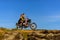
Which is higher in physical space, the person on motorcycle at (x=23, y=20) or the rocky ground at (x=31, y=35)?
the person on motorcycle at (x=23, y=20)

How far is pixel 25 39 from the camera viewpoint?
16344 millimetres

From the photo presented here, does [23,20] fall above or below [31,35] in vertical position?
above

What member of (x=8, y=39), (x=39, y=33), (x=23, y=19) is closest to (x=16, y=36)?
(x=8, y=39)

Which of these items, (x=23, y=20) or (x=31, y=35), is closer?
(x=31, y=35)

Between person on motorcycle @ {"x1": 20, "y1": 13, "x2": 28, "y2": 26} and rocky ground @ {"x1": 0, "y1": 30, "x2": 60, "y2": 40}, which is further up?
person on motorcycle @ {"x1": 20, "y1": 13, "x2": 28, "y2": 26}

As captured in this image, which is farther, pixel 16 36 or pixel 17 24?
pixel 17 24

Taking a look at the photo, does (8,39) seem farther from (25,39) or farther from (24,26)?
(24,26)

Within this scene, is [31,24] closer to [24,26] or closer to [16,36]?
[24,26]

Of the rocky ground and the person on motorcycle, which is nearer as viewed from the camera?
the rocky ground

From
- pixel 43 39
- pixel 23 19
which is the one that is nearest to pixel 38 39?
pixel 43 39

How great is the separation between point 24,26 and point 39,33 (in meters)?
6.44

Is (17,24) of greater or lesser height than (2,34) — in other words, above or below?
above

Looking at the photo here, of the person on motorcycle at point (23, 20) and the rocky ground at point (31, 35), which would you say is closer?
the rocky ground at point (31, 35)

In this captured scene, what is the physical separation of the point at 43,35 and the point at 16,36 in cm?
181
